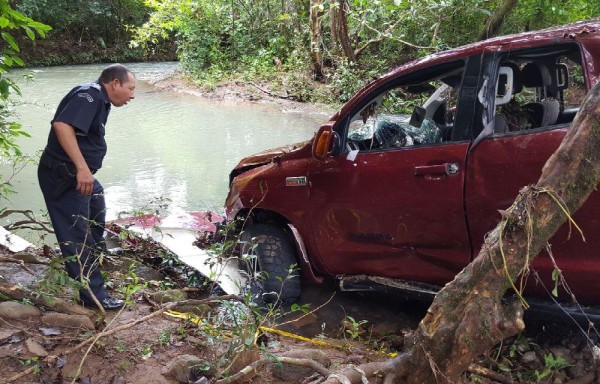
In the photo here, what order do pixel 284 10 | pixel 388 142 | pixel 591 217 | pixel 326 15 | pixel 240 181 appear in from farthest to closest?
1. pixel 284 10
2. pixel 326 15
3. pixel 240 181
4. pixel 388 142
5. pixel 591 217

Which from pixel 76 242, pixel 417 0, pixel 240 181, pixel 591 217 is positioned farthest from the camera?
pixel 417 0

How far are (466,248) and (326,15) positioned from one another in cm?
1330

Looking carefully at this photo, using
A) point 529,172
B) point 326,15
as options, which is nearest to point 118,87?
point 529,172

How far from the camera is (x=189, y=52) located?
19.3 meters

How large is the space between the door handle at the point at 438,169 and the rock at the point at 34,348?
232 cm

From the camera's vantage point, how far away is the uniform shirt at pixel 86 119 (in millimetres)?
3254

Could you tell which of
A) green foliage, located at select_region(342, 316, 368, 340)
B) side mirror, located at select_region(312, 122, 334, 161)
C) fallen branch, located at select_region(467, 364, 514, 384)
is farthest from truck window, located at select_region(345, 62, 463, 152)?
fallen branch, located at select_region(467, 364, 514, 384)

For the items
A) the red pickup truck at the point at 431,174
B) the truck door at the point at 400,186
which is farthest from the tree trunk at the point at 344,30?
the truck door at the point at 400,186

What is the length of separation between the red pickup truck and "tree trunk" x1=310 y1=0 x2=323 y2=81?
35.8 feet

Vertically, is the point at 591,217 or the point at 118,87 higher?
the point at 118,87

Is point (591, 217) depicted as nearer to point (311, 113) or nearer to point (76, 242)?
point (76, 242)

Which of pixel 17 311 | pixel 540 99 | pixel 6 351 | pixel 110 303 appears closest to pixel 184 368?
pixel 6 351

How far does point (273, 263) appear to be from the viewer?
4.10 meters

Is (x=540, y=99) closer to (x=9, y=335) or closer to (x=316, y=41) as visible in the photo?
(x=9, y=335)
